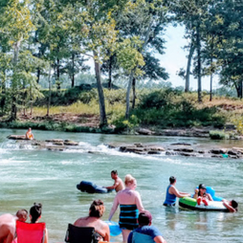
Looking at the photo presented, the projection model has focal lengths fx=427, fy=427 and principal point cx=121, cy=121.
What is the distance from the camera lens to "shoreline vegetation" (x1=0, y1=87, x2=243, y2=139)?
3812cm

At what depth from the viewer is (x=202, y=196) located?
12.0 m

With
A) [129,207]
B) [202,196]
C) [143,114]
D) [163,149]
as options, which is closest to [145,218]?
[129,207]

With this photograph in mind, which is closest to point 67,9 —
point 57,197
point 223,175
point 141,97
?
point 141,97

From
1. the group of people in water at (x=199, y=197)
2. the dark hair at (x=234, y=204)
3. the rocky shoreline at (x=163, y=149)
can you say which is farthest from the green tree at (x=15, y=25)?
the dark hair at (x=234, y=204)

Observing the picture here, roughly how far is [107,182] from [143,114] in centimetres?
2867

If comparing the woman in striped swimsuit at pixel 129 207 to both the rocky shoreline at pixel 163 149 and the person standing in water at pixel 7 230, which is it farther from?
the rocky shoreline at pixel 163 149

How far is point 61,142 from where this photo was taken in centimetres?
2761

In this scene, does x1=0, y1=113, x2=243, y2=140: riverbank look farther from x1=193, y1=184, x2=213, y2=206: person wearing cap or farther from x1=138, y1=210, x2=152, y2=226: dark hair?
x1=138, y1=210, x2=152, y2=226: dark hair

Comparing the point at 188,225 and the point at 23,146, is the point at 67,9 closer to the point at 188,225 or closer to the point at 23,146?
the point at 23,146

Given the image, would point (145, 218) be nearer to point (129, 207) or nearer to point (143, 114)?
point (129, 207)

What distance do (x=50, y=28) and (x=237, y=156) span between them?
867 inches

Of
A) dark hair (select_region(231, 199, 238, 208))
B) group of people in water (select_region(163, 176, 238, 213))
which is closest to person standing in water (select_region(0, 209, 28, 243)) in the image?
group of people in water (select_region(163, 176, 238, 213))

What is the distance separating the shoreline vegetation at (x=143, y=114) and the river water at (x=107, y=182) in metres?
10.5

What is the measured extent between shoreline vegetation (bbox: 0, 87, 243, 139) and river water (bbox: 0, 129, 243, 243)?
10.5 meters
